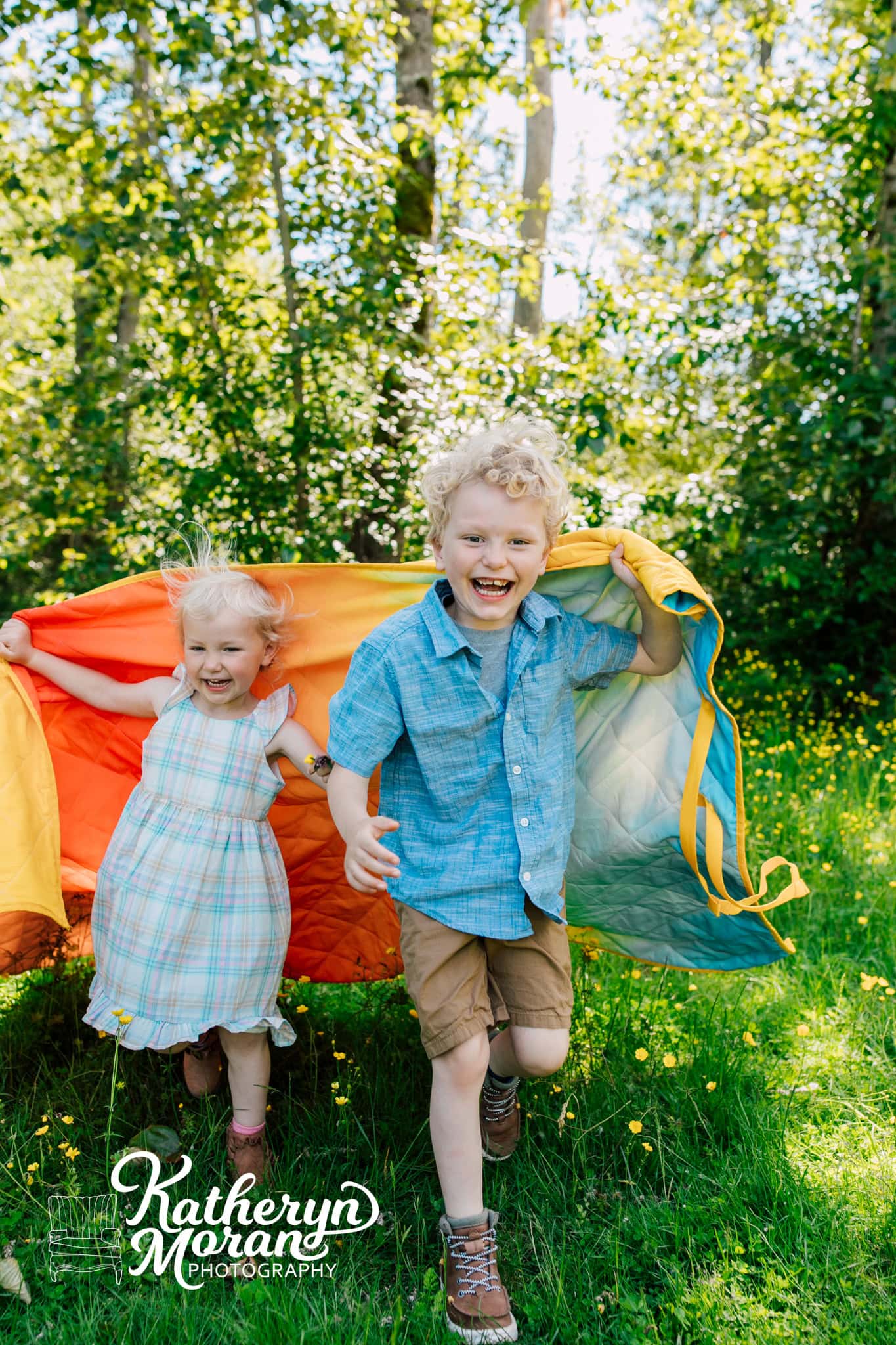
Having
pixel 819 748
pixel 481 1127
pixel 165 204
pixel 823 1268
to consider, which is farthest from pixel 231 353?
pixel 823 1268

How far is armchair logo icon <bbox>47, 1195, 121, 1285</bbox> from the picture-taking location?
2.19 metres

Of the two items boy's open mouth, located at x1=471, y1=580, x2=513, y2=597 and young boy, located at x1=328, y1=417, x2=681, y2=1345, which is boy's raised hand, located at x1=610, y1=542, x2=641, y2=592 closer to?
young boy, located at x1=328, y1=417, x2=681, y2=1345

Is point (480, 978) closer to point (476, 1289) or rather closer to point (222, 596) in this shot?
point (476, 1289)

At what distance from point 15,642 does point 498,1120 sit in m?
1.78

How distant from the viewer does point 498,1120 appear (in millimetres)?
2559

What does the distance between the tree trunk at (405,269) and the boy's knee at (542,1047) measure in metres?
3.14

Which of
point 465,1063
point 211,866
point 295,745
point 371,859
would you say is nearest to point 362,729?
point 371,859

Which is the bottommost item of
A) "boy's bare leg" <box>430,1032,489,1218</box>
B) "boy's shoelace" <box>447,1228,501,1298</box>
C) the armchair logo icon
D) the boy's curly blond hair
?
the armchair logo icon

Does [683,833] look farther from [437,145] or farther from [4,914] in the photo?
[437,145]

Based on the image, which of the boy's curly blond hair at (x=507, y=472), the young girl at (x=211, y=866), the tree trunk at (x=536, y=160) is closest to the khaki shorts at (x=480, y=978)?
the young girl at (x=211, y=866)

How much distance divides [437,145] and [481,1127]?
5.29m

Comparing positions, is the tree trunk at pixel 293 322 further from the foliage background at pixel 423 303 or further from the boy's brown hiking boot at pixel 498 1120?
the boy's brown hiking boot at pixel 498 1120

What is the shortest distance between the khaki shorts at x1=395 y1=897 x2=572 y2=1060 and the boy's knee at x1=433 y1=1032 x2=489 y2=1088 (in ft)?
0.06

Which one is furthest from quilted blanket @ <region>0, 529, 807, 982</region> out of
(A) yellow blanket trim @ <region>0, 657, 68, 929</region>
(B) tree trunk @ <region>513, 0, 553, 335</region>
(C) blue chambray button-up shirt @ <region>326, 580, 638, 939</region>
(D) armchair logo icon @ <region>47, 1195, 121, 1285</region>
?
(B) tree trunk @ <region>513, 0, 553, 335</region>
